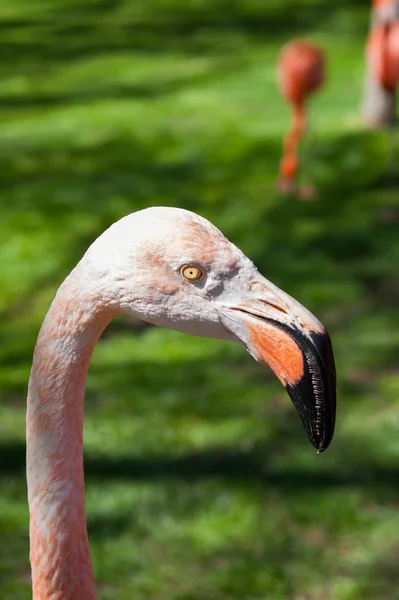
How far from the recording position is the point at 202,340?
6129 mm

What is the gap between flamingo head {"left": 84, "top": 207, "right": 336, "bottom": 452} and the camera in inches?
74.6

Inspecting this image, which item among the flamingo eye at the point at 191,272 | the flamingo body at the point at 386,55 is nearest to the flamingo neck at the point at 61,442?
the flamingo eye at the point at 191,272

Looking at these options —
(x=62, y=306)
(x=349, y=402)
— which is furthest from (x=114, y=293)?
(x=349, y=402)

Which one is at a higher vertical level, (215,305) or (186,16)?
(186,16)

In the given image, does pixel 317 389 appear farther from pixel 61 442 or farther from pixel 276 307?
pixel 61 442

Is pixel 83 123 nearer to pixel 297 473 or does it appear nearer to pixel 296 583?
pixel 297 473

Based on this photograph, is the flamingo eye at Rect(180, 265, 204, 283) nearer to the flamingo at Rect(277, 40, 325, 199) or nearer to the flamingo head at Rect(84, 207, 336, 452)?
the flamingo head at Rect(84, 207, 336, 452)

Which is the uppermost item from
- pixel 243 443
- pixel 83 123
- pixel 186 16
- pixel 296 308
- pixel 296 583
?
pixel 186 16

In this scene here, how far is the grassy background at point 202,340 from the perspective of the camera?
172 inches

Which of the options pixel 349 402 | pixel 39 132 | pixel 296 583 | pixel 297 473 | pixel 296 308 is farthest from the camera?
pixel 39 132

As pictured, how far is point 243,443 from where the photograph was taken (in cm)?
509

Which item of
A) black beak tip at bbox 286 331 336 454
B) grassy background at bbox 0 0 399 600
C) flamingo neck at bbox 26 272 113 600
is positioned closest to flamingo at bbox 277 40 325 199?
grassy background at bbox 0 0 399 600

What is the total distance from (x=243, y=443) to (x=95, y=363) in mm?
1203

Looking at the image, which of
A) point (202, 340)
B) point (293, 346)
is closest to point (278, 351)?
point (293, 346)
